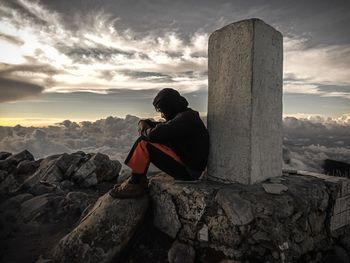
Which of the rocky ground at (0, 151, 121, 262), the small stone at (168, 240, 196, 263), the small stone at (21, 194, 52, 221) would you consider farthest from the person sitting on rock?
the small stone at (21, 194, 52, 221)

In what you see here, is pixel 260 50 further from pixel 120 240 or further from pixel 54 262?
pixel 54 262

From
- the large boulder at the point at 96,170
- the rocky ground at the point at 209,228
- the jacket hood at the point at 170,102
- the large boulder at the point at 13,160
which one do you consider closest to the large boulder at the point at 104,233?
the rocky ground at the point at 209,228

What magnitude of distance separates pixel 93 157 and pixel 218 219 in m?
6.75

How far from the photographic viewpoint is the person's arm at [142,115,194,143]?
4156 mm

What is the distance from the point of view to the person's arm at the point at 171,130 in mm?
4156

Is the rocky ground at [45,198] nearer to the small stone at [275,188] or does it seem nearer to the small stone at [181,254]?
the small stone at [181,254]

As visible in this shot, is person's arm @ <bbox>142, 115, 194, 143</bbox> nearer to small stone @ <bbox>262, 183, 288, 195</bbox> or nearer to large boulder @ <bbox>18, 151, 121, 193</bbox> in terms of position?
small stone @ <bbox>262, 183, 288, 195</bbox>

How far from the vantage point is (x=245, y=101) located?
404cm

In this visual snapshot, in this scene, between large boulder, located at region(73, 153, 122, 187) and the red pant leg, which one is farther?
large boulder, located at region(73, 153, 122, 187)

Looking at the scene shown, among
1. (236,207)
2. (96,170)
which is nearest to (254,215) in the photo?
(236,207)

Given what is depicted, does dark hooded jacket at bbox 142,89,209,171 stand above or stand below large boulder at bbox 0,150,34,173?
above

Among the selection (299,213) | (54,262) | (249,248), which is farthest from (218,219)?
(54,262)

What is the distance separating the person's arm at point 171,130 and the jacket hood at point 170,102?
38 cm

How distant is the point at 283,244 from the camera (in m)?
3.62
